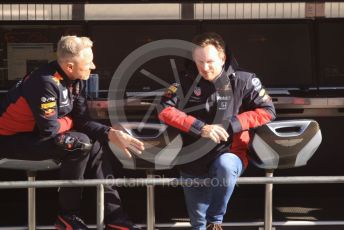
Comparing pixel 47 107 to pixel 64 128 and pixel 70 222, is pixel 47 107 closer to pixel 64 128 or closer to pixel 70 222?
pixel 64 128

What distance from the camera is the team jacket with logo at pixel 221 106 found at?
11.8 ft

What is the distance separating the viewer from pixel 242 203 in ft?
15.8

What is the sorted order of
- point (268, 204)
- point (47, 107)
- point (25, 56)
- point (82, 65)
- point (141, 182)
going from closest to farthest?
point (141, 182) → point (47, 107) → point (82, 65) → point (268, 204) → point (25, 56)

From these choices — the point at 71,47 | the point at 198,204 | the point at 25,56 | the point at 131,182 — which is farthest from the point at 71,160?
the point at 25,56

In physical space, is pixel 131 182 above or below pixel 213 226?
above

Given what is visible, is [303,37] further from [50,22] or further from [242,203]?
[50,22]

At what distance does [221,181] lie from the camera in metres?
3.46

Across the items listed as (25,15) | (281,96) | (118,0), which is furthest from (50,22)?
(281,96)

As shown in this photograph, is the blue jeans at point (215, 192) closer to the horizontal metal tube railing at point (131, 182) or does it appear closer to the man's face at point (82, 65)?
the horizontal metal tube railing at point (131, 182)

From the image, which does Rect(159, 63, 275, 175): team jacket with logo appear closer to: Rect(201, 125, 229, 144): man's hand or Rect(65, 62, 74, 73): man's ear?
Rect(201, 125, 229, 144): man's hand

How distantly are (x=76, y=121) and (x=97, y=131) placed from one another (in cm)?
15

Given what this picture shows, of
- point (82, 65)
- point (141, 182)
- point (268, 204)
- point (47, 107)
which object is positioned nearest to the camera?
point (141, 182)

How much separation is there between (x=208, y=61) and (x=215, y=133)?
1.28 feet

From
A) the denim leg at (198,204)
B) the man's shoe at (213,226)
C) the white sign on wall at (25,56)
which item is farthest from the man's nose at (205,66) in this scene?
the white sign on wall at (25,56)
